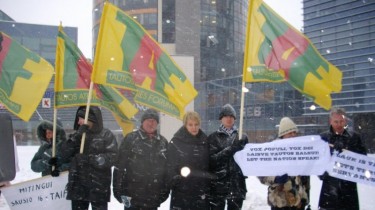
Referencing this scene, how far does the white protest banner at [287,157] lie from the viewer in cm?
510

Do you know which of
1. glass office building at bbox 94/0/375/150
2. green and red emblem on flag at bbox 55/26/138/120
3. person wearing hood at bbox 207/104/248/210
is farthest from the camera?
glass office building at bbox 94/0/375/150

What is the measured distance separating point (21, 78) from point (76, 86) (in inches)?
33.0

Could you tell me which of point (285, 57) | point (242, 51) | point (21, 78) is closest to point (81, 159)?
point (21, 78)

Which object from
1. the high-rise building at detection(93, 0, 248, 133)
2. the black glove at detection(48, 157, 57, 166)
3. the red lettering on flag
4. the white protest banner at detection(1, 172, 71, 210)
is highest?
the high-rise building at detection(93, 0, 248, 133)

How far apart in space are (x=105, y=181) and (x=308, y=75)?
3.09m

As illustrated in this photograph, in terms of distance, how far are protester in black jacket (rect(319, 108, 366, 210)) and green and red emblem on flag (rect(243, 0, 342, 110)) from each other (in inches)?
16.0

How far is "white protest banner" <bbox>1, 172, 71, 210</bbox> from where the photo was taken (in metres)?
5.30

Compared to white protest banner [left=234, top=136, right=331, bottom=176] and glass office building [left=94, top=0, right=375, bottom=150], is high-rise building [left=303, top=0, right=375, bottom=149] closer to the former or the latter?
glass office building [left=94, top=0, right=375, bottom=150]

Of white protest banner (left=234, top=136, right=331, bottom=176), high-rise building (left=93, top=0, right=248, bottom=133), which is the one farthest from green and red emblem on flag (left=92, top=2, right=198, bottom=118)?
high-rise building (left=93, top=0, right=248, bottom=133)

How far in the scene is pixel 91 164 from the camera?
531 centimetres

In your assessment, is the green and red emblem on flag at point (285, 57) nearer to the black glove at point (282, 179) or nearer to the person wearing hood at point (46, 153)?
the black glove at point (282, 179)

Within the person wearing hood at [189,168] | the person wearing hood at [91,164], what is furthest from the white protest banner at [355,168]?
the person wearing hood at [91,164]

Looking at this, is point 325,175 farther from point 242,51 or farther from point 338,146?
point 242,51

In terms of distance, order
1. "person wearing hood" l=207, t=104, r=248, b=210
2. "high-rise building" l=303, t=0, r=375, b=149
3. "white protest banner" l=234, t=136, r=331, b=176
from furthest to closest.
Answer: "high-rise building" l=303, t=0, r=375, b=149 → "person wearing hood" l=207, t=104, r=248, b=210 → "white protest banner" l=234, t=136, r=331, b=176
